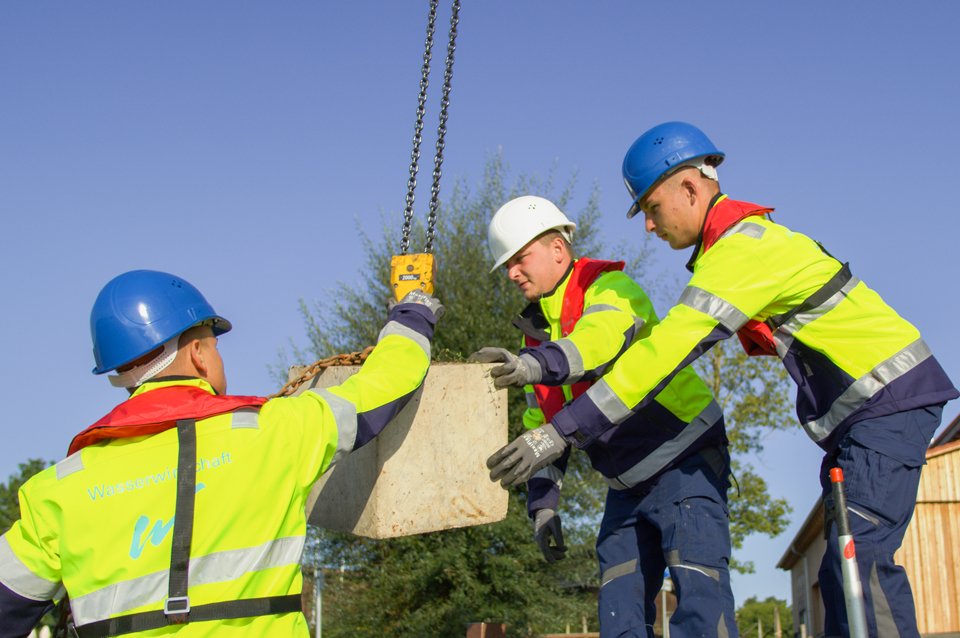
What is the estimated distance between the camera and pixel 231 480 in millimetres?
2865

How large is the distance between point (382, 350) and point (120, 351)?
3.05 feet

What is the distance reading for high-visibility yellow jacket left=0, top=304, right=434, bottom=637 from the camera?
9.23 feet

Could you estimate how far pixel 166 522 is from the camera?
282 cm

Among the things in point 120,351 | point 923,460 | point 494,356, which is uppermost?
point 494,356

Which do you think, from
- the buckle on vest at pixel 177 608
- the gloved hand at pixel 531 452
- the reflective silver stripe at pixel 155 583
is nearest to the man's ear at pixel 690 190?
the gloved hand at pixel 531 452

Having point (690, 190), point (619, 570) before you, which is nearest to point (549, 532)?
point (619, 570)

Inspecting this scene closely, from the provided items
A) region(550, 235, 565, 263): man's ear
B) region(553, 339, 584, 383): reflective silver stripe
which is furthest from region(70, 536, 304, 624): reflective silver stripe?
region(550, 235, 565, 263): man's ear

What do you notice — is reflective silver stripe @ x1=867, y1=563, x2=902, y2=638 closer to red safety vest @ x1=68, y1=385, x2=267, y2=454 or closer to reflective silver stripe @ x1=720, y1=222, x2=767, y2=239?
reflective silver stripe @ x1=720, y1=222, x2=767, y2=239

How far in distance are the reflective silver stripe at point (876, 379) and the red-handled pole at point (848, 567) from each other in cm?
41

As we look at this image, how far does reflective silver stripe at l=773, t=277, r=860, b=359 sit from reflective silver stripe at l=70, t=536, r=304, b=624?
207 centimetres

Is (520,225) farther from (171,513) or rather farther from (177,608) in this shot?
(177,608)

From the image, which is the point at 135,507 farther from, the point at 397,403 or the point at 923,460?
the point at 923,460

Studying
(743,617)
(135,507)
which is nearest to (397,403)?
(135,507)

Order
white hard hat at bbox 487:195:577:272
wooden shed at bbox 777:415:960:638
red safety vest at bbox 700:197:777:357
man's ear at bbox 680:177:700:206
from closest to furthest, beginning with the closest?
red safety vest at bbox 700:197:777:357, man's ear at bbox 680:177:700:206, white hard hat at bbox 487:195:577:272, wooden shed at bbox 777:415:960:638
